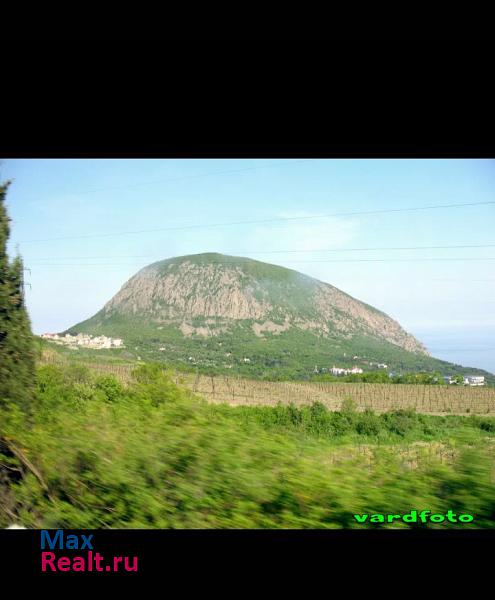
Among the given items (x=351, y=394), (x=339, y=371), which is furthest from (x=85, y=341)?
(x=351, y=394)

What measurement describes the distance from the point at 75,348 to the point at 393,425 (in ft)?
9.18

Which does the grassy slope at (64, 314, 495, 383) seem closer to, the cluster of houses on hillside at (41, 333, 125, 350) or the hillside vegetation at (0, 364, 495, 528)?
the cluster of houses on hillside at (41, 333, 125, 350)

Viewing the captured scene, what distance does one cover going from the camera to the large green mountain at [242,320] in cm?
369

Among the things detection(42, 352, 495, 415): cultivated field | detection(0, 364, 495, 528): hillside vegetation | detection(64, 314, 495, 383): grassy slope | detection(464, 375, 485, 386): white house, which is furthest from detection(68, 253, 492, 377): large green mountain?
detection(464, 375, 485, 386): white house

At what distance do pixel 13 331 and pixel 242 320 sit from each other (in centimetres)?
198

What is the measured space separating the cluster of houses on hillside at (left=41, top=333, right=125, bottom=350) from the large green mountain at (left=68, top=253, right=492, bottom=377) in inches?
2.4

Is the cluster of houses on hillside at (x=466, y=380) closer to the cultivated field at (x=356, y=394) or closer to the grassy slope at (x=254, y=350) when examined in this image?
the cultivated field at (x=356, y=394)

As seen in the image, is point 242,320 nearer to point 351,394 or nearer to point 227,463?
point 351,394

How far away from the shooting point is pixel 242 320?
408 centimetres

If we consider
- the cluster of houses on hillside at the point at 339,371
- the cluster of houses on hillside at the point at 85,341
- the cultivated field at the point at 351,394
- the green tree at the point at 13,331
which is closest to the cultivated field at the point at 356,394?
the cultivated field at the point at 351,394
